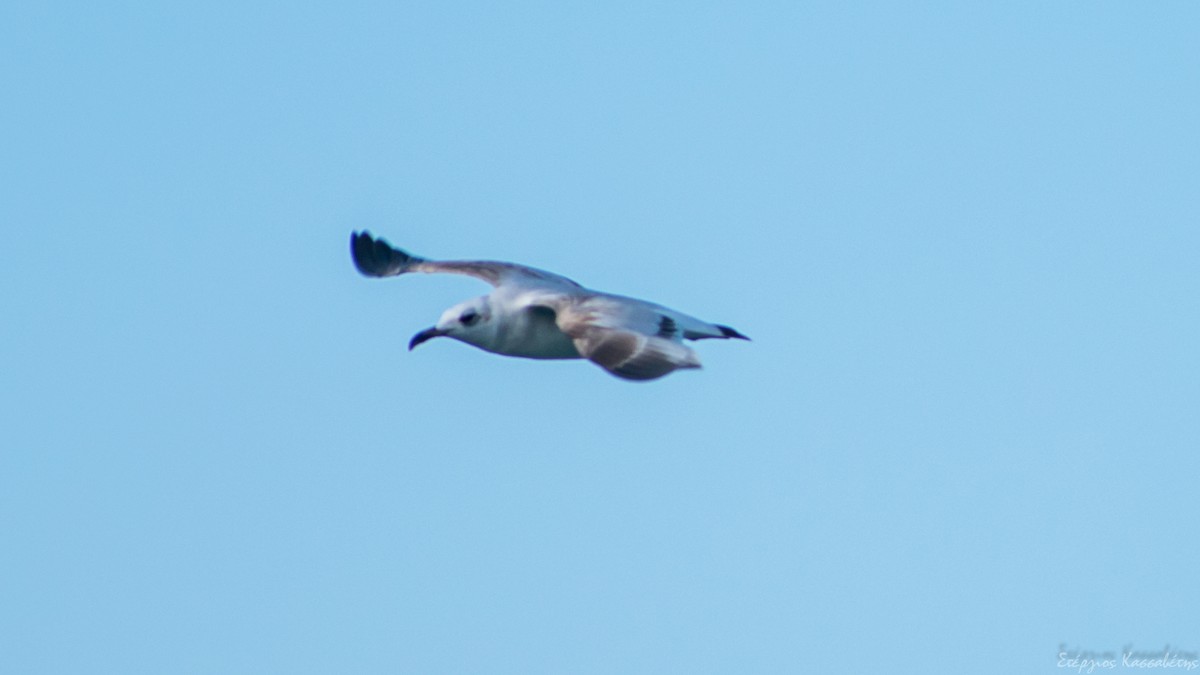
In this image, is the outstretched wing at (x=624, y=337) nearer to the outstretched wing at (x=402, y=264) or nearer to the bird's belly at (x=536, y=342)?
the bird's belly at (x=536, y=342)

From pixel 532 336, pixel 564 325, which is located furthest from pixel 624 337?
pixel 532 336

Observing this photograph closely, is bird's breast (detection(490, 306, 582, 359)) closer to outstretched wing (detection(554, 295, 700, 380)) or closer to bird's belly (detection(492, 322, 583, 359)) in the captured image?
bird's belly (detection(492, 322, 583, 359))

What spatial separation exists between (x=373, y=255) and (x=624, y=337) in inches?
399

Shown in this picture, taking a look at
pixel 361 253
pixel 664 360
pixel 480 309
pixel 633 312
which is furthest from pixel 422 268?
pixel 664 360

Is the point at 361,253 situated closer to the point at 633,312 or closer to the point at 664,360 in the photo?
the point at 633,312

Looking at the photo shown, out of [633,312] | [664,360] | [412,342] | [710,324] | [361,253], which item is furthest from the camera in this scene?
[361,253]

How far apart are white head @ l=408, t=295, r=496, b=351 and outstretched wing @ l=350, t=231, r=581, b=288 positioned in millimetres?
3494

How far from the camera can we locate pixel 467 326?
25.9 metres

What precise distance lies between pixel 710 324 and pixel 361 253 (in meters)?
7.22

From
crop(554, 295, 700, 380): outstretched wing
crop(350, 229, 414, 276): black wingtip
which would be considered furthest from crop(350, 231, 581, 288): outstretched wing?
crop(554, 295, 700, 380): outstretched wing

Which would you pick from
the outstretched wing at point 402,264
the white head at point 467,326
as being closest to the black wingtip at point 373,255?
the outstretched wing at point 402,264

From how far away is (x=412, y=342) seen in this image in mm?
25875

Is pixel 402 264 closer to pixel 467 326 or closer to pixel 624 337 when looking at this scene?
pixel 467 326

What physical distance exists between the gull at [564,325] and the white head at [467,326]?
0.04 ft
